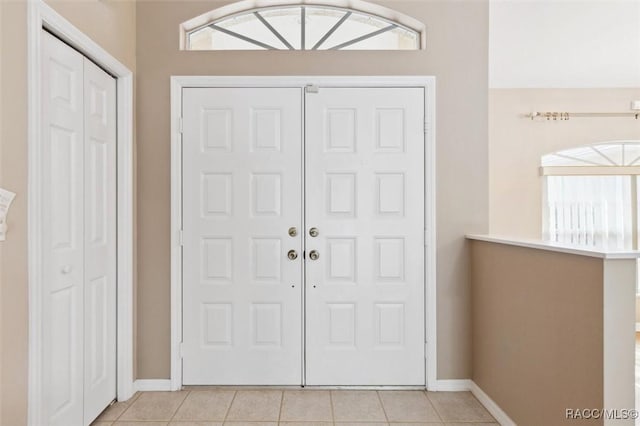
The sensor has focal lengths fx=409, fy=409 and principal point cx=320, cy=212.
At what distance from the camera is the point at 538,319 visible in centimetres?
197

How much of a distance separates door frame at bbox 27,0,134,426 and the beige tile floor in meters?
0.26

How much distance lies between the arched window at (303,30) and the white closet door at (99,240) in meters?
0.78

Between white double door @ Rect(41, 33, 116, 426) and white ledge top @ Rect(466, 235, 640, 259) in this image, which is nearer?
white ledge top @ Rect(466, 235, 640, 259)

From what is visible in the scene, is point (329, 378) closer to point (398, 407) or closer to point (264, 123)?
point (398, 407)

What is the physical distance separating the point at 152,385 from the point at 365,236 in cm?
176

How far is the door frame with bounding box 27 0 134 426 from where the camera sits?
5.58 feet

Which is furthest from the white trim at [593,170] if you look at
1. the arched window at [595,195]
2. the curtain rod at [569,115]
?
the curtain rod at [569,115]

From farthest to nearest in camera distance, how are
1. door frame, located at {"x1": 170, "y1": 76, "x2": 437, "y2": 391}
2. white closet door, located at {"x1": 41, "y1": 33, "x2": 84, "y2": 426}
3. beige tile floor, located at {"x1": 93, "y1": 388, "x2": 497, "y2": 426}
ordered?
door frame, located at {"x1": 170, "y1": 76, "x2": 437, "y2": 391}, beige tile floor, located at {"x1": 93, "y1": 388, "x2": 497, "y2": 426}, white closet door, located at {"x1": 41, "y1": 33, "x2": 84, "y2": 426}

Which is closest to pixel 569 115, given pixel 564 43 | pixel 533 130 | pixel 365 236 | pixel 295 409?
pixel 533 130

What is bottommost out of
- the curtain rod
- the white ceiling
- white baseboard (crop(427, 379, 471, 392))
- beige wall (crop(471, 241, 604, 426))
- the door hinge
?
white baseboard (crop(427, 379, 471, 392))

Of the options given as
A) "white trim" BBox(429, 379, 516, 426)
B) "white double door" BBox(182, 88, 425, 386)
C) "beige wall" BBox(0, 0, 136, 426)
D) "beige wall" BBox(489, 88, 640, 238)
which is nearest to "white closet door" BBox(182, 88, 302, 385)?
"white double door" BBox(182, 88, 425, 386)

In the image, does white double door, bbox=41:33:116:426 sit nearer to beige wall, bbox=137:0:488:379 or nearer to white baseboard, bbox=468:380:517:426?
beige wall, bbox=137:0:488:379

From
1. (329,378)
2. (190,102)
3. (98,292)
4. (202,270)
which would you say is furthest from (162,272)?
(329,378)

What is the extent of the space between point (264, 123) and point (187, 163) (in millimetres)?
585
